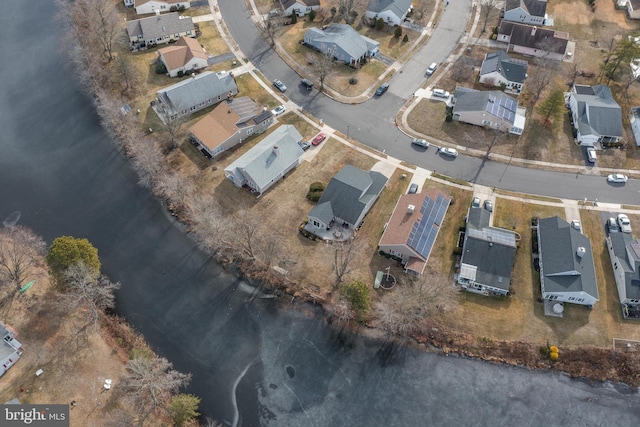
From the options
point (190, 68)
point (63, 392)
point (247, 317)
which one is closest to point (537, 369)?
point (247, 317)

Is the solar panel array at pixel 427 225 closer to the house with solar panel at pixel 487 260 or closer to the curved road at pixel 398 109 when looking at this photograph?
the house with solar panel at pixel 487 260

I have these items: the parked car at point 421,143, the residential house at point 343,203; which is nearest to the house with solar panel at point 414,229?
the residential house at point 343,203

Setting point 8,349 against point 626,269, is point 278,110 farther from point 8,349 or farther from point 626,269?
point 626,269

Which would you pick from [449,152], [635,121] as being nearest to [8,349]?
[449,152]

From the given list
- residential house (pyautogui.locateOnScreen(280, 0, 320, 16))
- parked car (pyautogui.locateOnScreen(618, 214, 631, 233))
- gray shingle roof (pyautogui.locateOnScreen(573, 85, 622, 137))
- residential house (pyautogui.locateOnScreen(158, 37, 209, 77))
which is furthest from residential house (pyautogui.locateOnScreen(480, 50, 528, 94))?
residential house (pyautogui.locateOnScreen(158, 37, 209, 77))

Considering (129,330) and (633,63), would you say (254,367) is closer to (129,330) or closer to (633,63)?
(129,330)

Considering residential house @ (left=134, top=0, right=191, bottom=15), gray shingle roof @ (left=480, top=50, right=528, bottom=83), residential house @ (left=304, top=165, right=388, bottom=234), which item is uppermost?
residential house @ (left=134, top=0, right=191, bottom=15)

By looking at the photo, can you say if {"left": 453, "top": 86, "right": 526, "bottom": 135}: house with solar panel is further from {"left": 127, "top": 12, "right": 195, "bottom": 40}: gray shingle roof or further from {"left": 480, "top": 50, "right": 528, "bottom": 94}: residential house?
{"left": 127, "top": 12, "right": 195, "bottom": 40}: gray shingle roof
